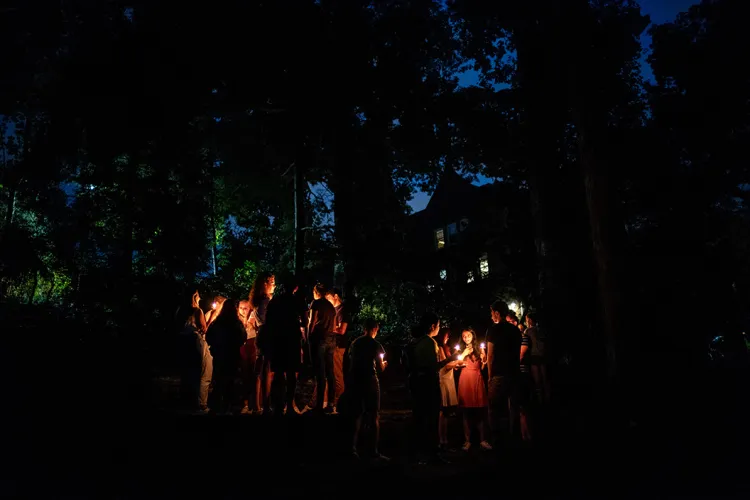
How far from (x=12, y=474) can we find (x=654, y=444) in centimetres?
921

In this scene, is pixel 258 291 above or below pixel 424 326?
above

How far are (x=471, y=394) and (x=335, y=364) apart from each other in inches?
92.1

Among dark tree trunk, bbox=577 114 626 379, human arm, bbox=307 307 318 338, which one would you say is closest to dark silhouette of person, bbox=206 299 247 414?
human arm, bbox=307 307 318 338

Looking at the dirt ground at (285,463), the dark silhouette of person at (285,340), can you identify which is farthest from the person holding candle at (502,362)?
the dark silhouette of person at (285,340)

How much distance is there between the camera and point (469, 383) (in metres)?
7.68

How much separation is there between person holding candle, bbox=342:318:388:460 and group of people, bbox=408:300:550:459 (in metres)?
0.58

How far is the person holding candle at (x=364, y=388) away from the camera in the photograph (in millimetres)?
6641

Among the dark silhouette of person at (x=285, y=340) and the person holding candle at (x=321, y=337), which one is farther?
the person holding candle at (x=321, y=337)

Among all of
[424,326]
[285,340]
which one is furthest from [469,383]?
[285,340]

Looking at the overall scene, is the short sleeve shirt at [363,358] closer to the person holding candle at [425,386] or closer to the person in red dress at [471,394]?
the person holding candle at [425,386]

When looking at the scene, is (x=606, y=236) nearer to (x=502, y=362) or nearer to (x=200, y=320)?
(x=502, y=362)

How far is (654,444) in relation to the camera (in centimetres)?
806

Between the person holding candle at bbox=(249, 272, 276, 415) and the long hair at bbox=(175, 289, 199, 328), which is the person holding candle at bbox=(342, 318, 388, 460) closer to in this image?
the person holding candle at bbox=(249, 272, 276, 415)

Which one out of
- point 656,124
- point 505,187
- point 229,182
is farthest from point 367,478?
point 656,124
